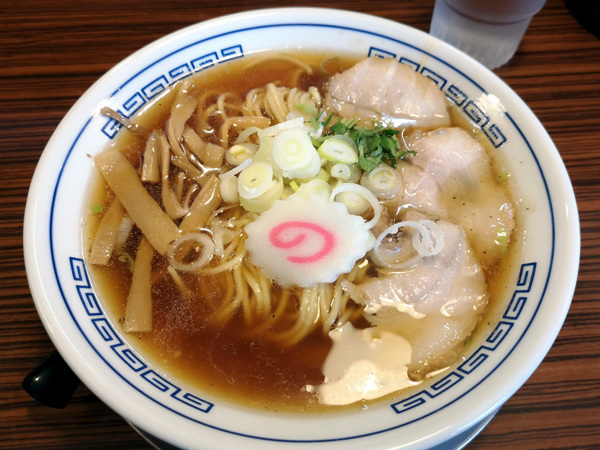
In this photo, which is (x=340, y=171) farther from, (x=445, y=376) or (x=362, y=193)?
(x=445, y=376)

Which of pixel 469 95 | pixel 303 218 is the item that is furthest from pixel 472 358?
pixel 469 95

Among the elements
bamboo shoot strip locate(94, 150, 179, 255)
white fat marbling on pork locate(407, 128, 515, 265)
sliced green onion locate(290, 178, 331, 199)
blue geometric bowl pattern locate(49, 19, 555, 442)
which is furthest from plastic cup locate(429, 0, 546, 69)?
bamboo shoot strip locate(94, 150, 179, 255)

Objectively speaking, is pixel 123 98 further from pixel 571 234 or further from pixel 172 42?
pixel 571 234

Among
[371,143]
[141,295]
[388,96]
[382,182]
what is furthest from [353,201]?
[141,295]

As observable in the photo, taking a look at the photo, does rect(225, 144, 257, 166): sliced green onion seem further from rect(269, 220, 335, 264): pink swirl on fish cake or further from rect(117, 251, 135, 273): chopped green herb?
rect(117, 251, 135, 273): chopped green herb

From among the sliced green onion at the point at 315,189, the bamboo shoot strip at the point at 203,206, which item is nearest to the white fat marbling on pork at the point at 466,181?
the sliced green onion at the point at 315,189

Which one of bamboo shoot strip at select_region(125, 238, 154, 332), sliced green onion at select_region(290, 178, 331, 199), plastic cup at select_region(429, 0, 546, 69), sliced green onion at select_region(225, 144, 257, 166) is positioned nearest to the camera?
bamboo shoot strip at select_region(125, 238, 154, 332)

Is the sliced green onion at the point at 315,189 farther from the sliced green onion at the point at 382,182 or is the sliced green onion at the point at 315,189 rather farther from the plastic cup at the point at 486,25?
the plastic cup at the point at 486,25
